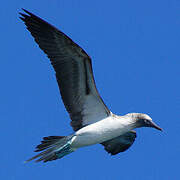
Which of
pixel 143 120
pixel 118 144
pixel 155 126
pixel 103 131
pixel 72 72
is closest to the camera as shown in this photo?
pixel 72 72

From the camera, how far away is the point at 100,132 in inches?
446

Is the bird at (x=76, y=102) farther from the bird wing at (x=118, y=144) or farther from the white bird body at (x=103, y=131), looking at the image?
the bird wing at (x=118, y=144)

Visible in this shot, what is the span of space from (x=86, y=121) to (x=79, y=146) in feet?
1.86

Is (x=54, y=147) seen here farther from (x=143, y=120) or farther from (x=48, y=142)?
(x=143, y=120)

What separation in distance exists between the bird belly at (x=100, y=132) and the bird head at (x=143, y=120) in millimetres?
229

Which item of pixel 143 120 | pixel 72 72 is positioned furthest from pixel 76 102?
pixel 143 120

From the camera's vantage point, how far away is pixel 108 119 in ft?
37.6

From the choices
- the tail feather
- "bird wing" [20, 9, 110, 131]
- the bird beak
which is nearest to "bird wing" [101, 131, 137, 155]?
the bird beak

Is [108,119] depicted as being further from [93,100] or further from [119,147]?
[119,147]

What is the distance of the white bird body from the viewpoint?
11.3 metres

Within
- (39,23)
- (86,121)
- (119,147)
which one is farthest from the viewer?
(119,147)

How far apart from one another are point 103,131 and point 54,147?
3.33 feet

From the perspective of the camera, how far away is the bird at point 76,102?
1093 centimetres

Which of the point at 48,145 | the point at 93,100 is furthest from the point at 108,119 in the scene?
the point at 48,145
